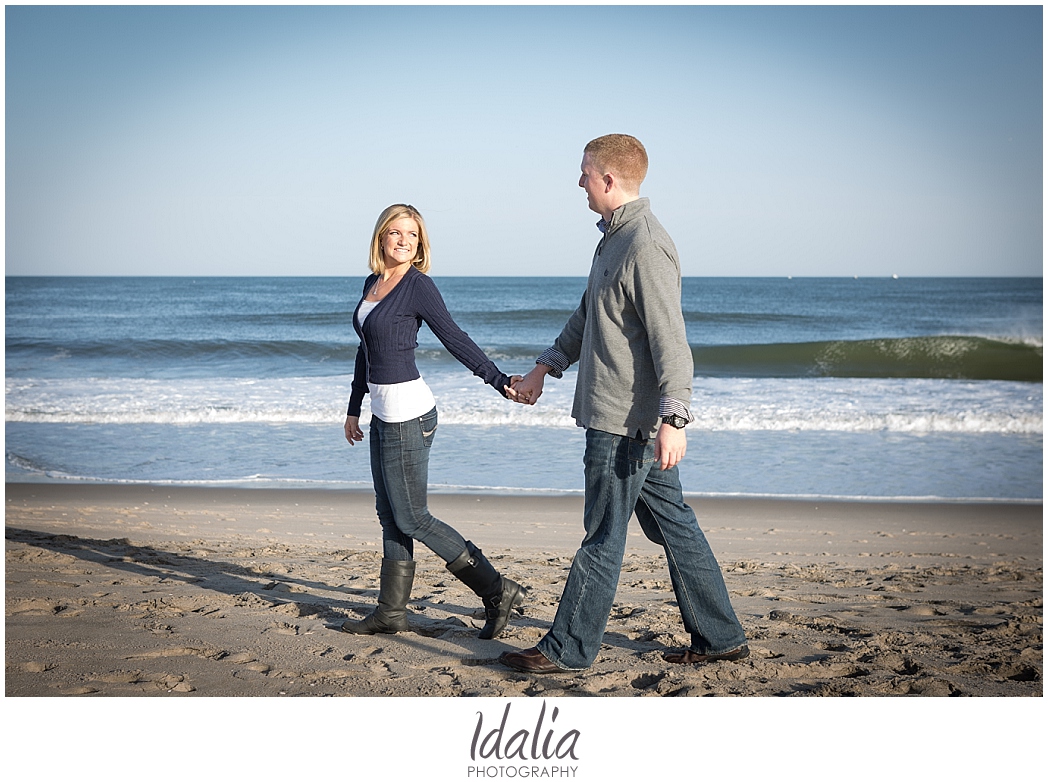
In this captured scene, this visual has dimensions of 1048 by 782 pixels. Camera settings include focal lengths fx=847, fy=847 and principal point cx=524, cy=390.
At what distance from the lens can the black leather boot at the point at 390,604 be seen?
3.45 meters

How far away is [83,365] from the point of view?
56.5 ft

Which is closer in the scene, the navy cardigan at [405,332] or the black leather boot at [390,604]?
the navy cardigan at [405,332]

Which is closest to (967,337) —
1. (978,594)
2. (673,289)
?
(978,594)

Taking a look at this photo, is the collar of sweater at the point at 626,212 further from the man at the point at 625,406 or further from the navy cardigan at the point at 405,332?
the navy cardigan at the point at 405,332

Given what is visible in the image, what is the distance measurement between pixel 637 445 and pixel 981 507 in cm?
498

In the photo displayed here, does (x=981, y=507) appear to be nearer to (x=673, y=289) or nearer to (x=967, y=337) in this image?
(x=673, y=289)

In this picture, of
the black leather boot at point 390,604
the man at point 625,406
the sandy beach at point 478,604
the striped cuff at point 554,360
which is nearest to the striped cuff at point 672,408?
the man at point 625,406

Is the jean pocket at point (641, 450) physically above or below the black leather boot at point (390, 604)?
above

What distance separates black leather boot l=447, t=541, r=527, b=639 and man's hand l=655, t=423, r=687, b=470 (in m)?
1.03

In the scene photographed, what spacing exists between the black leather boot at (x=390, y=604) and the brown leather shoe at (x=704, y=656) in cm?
108

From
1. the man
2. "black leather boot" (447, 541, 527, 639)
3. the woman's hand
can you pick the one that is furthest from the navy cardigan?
"black leather boot" (447, 541, 527, 639)

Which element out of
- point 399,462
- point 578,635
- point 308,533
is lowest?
point 308,533

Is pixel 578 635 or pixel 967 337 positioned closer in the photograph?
pixel 578 635
